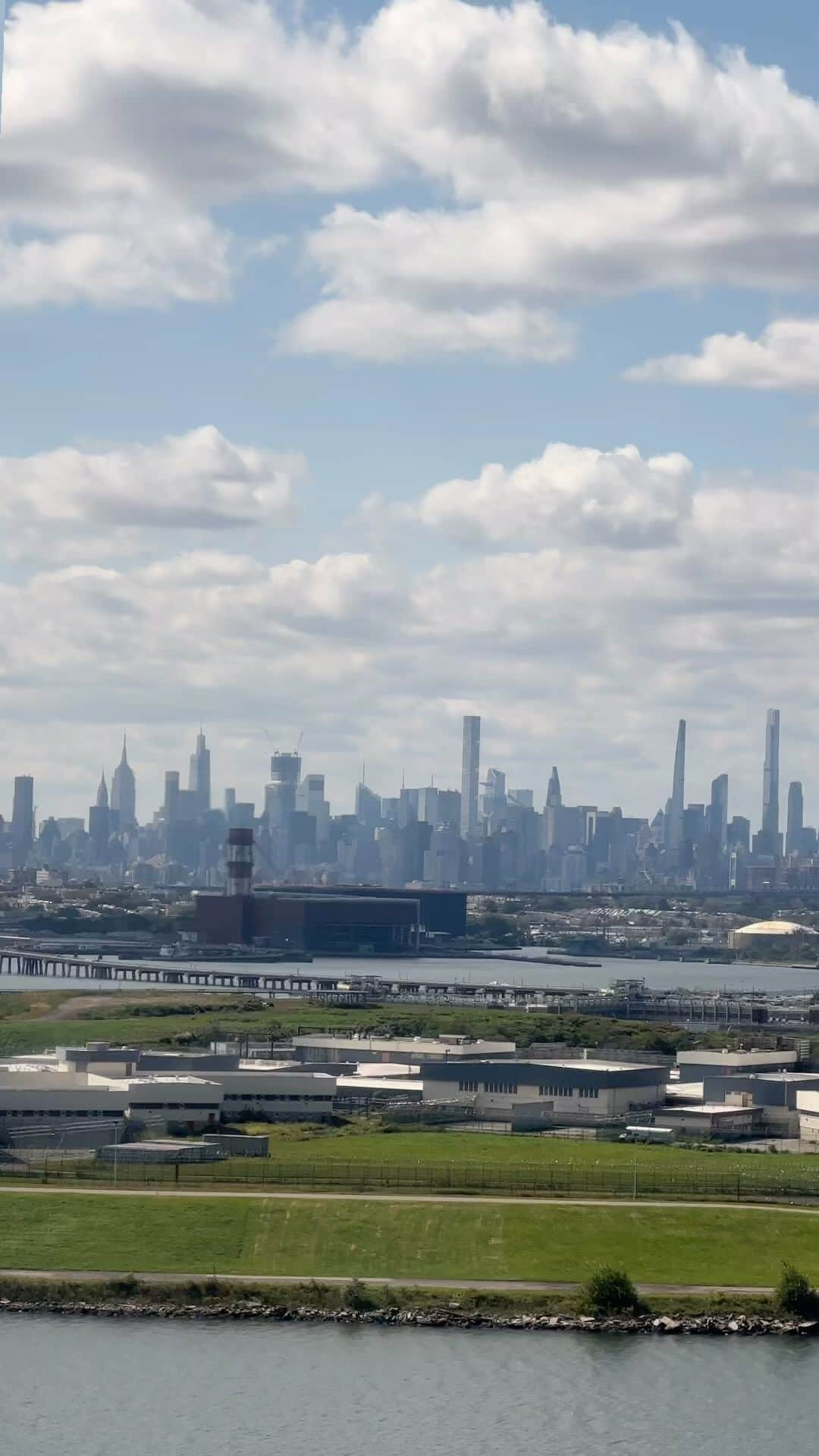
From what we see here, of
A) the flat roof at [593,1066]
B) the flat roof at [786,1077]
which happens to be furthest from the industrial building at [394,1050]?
the flat roof at [786,1077]

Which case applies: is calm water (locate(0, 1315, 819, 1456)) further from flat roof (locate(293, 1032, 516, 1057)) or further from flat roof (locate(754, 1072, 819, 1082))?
flat roof (locate(293, 1032, 516, 1057))

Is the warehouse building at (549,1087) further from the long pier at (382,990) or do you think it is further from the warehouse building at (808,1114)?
the long pier at (382,990)

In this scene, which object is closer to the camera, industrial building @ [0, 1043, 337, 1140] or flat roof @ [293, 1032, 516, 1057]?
industrial building @ [0, 1043, 337, 1140]

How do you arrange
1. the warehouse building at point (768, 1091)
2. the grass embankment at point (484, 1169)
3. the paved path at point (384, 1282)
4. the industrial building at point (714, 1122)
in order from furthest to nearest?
the warehouse building at point (768, 1091) → the industrial building at point (714, 1122) → the grass embankment at point (484, 1169) → the paved path at point (384, 1282)

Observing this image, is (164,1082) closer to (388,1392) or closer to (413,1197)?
(413,1197)

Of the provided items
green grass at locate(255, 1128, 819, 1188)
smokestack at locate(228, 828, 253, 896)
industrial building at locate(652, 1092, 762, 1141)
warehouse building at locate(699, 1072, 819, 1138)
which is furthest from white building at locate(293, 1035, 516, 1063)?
smokestack at locate(228, 828, 253, 896)

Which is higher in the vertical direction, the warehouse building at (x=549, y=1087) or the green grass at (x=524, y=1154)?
the warehouse building at (x=549, y=1087)

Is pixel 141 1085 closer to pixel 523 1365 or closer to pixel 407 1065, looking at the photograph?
pixel 407 1065
